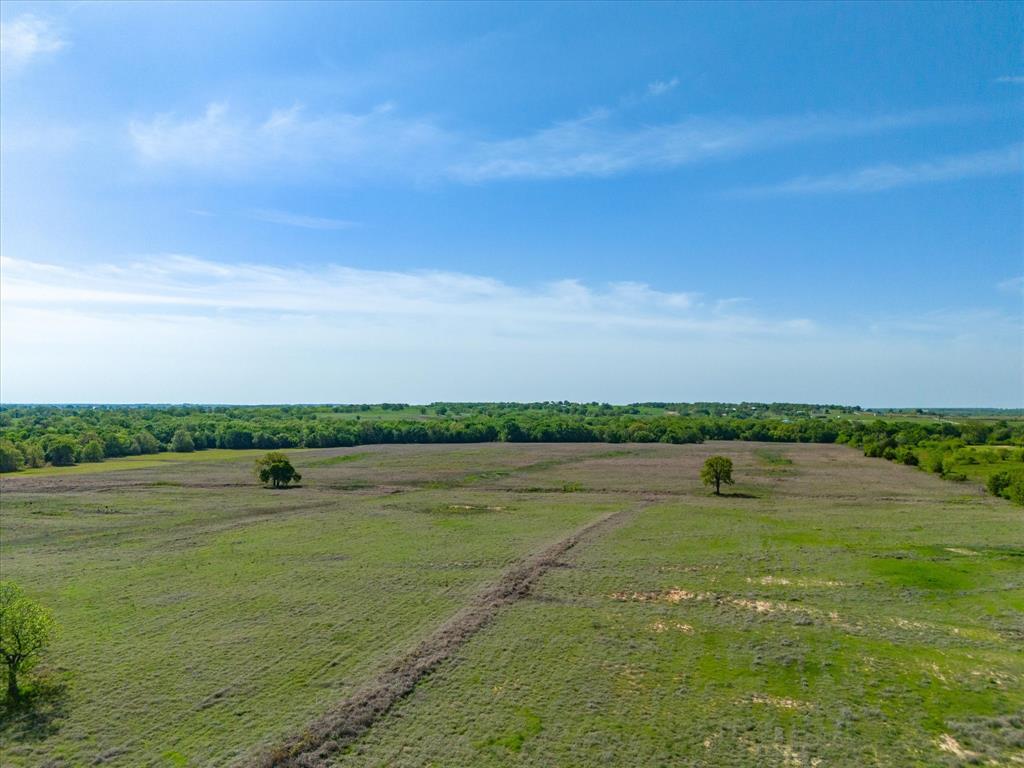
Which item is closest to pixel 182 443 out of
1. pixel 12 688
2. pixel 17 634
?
pixel 17 634

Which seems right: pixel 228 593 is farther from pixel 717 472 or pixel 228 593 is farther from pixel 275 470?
pixel 717 472

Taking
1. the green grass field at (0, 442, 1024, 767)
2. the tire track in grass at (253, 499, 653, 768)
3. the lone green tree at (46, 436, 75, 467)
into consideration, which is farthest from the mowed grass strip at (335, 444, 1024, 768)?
the lone green tree at (46, 436, 75, 467)

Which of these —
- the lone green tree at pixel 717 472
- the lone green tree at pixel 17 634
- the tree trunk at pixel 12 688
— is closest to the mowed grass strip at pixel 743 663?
the tree trunk at pixel 12 688

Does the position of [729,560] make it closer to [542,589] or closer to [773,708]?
[542,589]

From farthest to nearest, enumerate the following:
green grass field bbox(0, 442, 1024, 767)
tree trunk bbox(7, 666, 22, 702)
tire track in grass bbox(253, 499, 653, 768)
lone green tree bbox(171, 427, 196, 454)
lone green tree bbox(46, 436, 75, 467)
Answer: lone green tree bbox(171, 427, 196, 454) < lone green tree bbox(46, 436, 75, 467) < tree trunk bbox(7, 666, 22, 702) < green grass field bbox(0, 442, 1024, 767) < tire track in grass bbox(253, 499, 653, 768)

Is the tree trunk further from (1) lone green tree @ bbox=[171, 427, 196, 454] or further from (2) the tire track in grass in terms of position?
(1) lone green tree @ bbox=[171, 427, 196, 454]
